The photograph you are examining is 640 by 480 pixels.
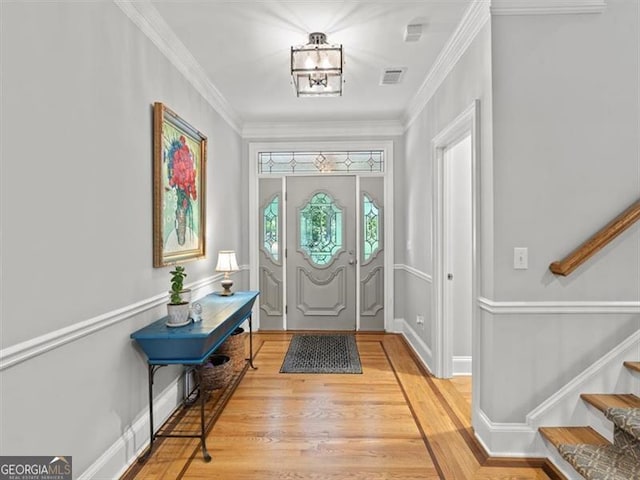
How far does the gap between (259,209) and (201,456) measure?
324cm

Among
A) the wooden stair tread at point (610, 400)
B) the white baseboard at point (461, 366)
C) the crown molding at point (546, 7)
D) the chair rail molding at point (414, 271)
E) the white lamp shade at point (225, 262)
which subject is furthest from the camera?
the chair rail molding at point (414, 271)

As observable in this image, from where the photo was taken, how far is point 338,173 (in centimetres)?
493

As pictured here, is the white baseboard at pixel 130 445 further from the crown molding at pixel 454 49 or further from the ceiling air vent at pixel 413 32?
the crown molding at pixel 454 49

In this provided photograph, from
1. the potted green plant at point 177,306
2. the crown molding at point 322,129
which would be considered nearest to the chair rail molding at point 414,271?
the crown molding at point 322,129

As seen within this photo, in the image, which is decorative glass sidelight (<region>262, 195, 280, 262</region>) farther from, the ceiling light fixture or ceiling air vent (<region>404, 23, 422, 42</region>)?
ceiling air vent (<region>404, 23, 422, 42</region>)

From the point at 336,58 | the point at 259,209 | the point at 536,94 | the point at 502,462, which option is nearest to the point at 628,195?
the point at 536,94

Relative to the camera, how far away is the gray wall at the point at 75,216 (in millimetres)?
1382

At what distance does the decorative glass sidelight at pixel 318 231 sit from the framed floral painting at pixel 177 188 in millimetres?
1875

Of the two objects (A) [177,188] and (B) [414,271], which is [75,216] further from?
(B) [414,271]

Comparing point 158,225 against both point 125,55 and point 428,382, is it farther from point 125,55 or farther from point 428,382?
point 428,382

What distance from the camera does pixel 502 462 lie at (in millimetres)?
2111

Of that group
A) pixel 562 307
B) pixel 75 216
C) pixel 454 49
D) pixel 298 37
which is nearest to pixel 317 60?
pixel 298 37

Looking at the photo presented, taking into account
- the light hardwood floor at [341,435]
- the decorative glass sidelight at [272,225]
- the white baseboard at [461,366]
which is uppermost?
the decorative glass sidelight at [272,225]

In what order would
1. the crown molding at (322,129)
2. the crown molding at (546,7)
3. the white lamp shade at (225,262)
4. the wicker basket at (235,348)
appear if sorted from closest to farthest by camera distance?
the crown molding at (546,7) → the wicker basket at (235,348) → the white lamp shade at (225,262) → the crown molding at (322,129)
